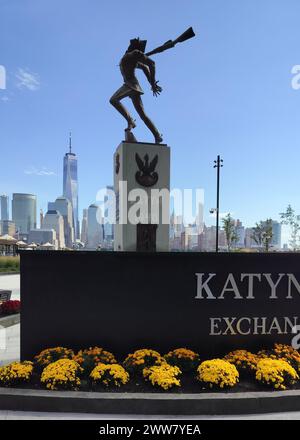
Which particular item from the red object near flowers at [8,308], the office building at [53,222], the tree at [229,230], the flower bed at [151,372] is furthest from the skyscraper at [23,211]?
the flower bed at [151,372]

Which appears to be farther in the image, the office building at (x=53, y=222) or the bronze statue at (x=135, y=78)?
the office building at (x=53, y=222)

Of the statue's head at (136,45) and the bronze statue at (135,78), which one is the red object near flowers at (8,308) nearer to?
the bronze statue at (135,78)

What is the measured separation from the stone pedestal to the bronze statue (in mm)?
469

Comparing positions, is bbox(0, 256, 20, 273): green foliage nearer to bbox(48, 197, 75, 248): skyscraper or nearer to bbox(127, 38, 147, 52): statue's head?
bbox(127, 38, 147, 52): statue's head

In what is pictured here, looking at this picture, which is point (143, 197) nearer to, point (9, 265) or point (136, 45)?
point (136, 45)

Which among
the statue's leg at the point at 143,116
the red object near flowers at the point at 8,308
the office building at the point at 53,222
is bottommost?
the red object near flowers at the point at 8,308

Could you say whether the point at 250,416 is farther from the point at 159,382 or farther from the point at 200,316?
the point at 200,316

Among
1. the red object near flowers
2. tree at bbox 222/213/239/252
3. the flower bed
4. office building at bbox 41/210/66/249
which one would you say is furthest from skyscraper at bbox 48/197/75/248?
the flower bed

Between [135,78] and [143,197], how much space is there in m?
2.96

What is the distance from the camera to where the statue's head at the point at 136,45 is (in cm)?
888

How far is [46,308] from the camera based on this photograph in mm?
5449

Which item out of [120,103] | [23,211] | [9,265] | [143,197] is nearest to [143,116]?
[120,103]

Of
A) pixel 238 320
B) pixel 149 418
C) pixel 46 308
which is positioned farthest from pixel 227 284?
pixel 46 308
